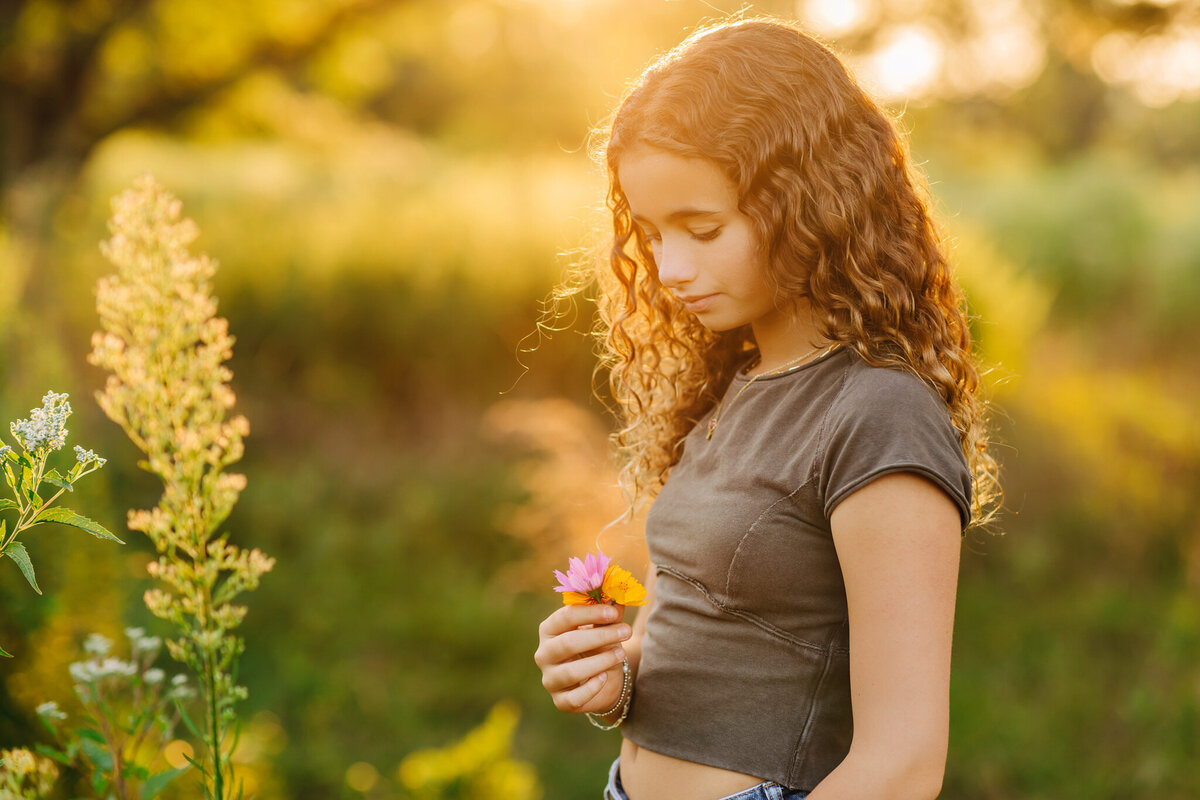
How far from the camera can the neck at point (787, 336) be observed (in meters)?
1.37

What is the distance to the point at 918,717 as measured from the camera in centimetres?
111

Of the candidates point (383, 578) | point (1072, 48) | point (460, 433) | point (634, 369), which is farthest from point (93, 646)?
point (1072, 48)

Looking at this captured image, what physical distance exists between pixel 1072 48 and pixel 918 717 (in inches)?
280

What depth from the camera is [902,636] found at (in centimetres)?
112

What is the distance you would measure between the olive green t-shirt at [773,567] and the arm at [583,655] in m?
0.11

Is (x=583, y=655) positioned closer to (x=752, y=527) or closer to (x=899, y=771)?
(x=752, y=527)

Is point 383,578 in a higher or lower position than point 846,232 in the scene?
lower

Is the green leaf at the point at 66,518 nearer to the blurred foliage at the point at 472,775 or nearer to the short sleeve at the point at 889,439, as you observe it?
the short sleeve at the point at 889,439

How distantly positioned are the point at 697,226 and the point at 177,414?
68cm

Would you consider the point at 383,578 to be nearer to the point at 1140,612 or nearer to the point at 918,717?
→ the point at 1140,612

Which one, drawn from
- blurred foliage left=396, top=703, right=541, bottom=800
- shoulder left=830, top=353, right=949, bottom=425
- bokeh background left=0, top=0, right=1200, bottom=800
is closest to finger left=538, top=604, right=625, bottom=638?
shoulder left=830, top=353, right=949, bottom=425

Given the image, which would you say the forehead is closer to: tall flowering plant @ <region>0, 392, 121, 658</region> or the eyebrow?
the eyebrow

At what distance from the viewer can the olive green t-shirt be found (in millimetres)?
1179

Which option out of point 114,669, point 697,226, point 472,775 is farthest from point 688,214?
point 472,775
